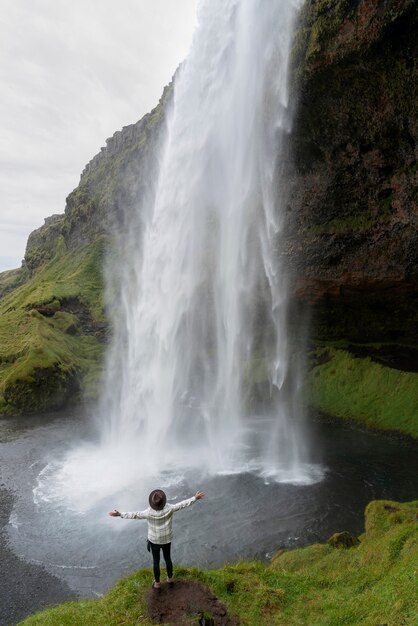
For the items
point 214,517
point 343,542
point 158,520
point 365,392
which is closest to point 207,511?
point 214,517

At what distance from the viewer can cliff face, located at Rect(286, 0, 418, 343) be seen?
84.5 ft

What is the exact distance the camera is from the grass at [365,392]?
33.6 m

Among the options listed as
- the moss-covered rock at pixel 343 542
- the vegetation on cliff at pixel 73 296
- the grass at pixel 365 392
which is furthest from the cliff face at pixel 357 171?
the vegetation on cliff at pixel 73 296

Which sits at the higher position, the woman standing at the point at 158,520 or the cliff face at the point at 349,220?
the cliff face at the point at 349,220

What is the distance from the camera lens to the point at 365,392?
37.2m

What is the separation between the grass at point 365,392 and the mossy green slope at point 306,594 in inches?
840

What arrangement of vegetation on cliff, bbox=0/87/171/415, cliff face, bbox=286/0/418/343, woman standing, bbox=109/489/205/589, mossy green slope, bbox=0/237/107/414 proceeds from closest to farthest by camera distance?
woman standing, bbox=109/489/205/589 < cliff face, bbox=286/0/418/343 < mossy green slope, bbox=0/237/107/414 < vegetation on cliff, bbox=0/87/171/415

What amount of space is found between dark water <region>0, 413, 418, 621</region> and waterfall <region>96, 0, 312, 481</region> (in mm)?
4217

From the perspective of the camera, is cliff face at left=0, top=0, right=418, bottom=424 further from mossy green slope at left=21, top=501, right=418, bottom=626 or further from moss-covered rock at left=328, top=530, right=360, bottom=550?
mossy green slope at left=21, top=501, right=418, bottom=626

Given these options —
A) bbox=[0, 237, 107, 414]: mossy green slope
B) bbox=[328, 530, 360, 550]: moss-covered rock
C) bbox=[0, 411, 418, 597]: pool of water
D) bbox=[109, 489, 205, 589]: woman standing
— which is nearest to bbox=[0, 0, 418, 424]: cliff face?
bbox=[0, 237, 107, 414]: mossy green slope

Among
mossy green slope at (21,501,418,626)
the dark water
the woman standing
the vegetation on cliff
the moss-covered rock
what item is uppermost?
the vegetation on cliff

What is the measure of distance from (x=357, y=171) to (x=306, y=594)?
27862mm

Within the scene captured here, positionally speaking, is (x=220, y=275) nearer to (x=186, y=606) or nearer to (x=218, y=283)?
(x=218, y=283)

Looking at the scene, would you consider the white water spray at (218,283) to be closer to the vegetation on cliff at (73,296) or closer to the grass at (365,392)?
the grass at (365,392)
